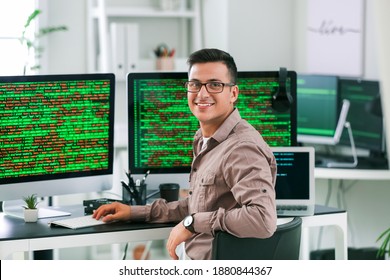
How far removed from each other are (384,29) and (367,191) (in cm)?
300

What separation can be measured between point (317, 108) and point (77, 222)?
2.10 m

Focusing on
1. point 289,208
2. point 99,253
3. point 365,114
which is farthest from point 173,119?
point 99,253

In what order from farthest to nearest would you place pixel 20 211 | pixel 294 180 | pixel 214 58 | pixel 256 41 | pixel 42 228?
pixel 256 41 → pixel 20 211 → pixel 294 180 → pixel 42 228 → pixel 214 58

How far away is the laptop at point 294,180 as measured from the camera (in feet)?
8.45

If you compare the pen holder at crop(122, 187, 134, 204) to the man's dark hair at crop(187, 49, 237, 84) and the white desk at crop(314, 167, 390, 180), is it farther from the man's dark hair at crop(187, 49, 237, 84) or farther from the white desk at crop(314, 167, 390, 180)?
the white desk at crop(314, 167, 390, 180)

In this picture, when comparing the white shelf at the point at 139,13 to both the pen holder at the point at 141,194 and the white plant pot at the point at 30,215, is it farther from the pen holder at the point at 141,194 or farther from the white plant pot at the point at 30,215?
the white plant pot at the point at 30,215

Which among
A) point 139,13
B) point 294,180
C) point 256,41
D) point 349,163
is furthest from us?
point 256,41

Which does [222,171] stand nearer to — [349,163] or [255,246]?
[255,246]

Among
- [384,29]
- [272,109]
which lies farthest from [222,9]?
[384,29]

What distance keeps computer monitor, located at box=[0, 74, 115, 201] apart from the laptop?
24.7 inches

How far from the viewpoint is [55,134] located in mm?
2656

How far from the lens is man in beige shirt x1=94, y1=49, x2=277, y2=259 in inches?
82.9

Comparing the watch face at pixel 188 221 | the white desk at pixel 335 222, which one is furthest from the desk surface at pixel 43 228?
the white desk at pixel 335 222

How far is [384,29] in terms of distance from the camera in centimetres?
132
